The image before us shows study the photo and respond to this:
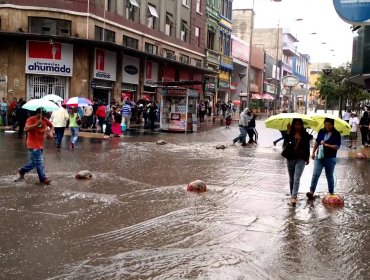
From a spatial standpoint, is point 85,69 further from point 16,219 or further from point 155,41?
point 16,219

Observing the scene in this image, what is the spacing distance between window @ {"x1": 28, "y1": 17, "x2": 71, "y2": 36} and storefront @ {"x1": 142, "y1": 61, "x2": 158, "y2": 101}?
28.2 ft

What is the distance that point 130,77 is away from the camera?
3356 cm

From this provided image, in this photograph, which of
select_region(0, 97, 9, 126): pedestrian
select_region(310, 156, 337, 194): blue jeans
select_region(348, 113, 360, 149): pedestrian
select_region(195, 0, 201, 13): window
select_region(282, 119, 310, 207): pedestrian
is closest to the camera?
select_region(282, 119, 310, 207): pedestrian

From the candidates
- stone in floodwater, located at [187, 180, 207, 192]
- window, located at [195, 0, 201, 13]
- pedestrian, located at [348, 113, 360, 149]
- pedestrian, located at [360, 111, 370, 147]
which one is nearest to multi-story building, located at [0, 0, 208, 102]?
window, located at [195, 0, 201, 13]

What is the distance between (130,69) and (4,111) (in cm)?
1041

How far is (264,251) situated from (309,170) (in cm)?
830

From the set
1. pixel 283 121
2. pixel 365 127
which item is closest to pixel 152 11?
pixel 365 127

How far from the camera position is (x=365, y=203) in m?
9.15

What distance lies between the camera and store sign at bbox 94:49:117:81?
2928 centimetres

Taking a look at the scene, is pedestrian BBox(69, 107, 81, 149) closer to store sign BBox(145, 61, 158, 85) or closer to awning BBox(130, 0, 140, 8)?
awning BBox(130, 0, 140, 8)

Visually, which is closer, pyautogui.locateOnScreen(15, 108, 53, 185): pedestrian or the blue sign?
the blue sign

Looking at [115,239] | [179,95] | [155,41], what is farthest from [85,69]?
[115,239]

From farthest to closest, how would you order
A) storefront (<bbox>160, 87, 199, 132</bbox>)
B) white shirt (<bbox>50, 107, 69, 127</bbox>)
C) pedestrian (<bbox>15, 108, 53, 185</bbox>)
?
storefront (<bbox>160, 87, 199, 132</bbox>)
white shirt (<bbox>50, 107, 69, 127</bbox>)
pedestrian (<bbox>15, 108, 53, 185</bbox>)

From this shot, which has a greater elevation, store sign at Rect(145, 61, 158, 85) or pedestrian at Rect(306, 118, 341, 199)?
store sign at Rect(145, 61, 158, 85)
